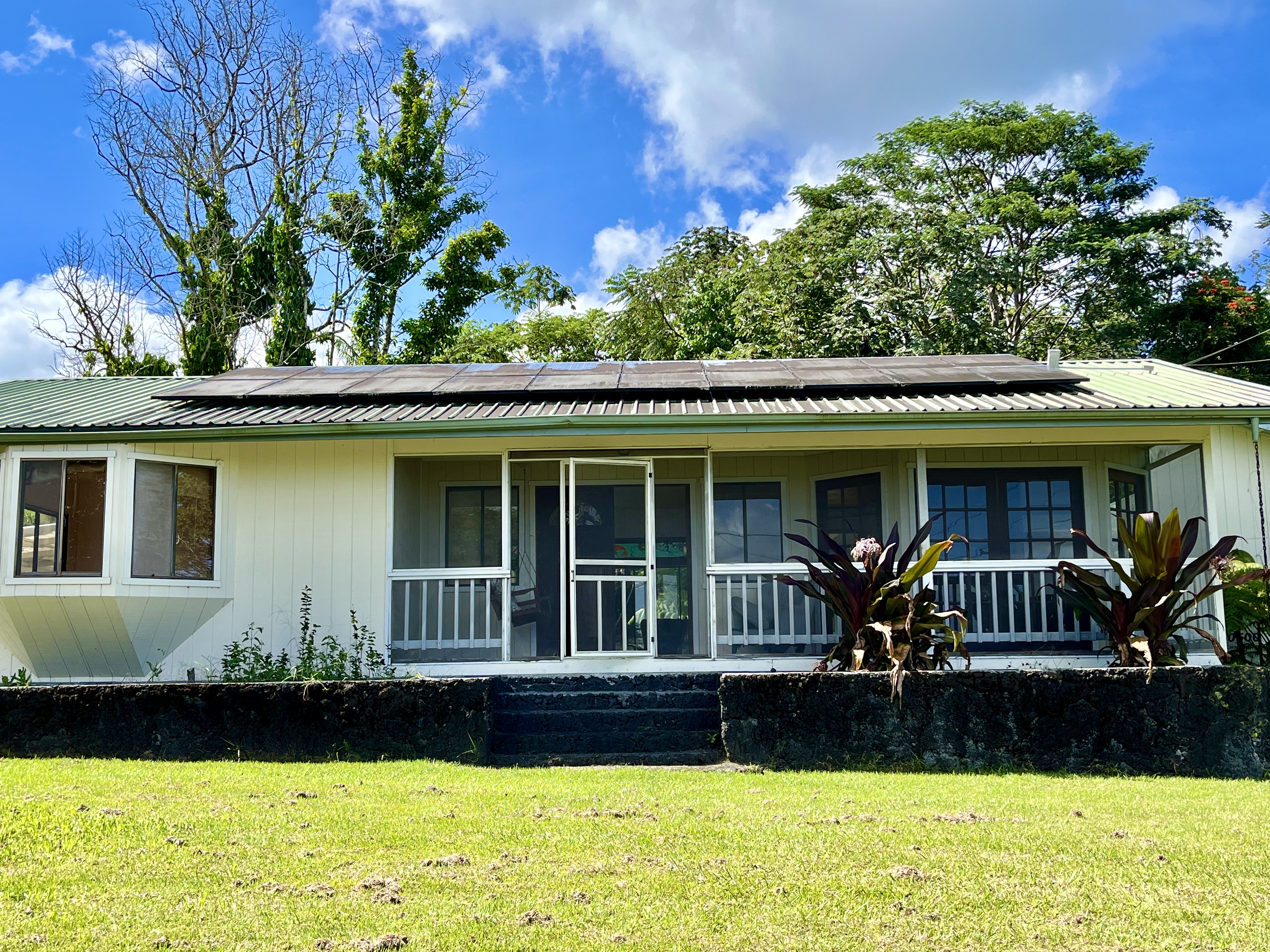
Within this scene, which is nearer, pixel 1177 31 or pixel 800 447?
pixel 800 447

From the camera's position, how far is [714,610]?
10.3 m

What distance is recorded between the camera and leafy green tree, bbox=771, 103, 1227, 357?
24.0 m

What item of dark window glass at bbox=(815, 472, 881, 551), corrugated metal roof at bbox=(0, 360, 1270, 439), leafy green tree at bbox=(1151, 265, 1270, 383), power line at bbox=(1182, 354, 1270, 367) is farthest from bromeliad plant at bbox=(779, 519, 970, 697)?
leafy green tree at bbox=(1151, 265, 1270, 383)

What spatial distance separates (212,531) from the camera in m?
10.7

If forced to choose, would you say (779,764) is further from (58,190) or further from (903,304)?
(58,190)

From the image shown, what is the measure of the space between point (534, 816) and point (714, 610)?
4.10 m

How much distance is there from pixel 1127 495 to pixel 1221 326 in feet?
45.4

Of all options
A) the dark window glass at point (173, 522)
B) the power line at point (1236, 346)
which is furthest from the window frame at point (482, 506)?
the power line at point (1236, 346)

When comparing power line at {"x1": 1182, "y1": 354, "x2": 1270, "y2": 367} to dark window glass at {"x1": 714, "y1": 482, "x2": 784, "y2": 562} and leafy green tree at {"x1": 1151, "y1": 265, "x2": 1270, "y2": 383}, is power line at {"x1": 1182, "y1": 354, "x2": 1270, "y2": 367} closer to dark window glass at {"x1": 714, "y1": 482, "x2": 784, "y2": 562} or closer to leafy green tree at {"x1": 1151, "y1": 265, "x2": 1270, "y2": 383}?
leafy green tree at {"x1": 1151, "y1": 265, "x2": 1270, "y2": 383}

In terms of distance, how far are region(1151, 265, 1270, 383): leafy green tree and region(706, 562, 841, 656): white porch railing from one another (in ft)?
52.5

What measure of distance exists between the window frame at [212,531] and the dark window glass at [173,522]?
2cm

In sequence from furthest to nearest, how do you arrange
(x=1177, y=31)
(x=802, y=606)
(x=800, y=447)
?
(x=1177, y=31) < (x=802, y=606) < (x=800, y=447)

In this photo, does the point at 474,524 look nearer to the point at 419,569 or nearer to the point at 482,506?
the point at 482,506

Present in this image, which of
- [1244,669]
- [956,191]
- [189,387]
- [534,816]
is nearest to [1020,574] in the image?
[1244,669]
